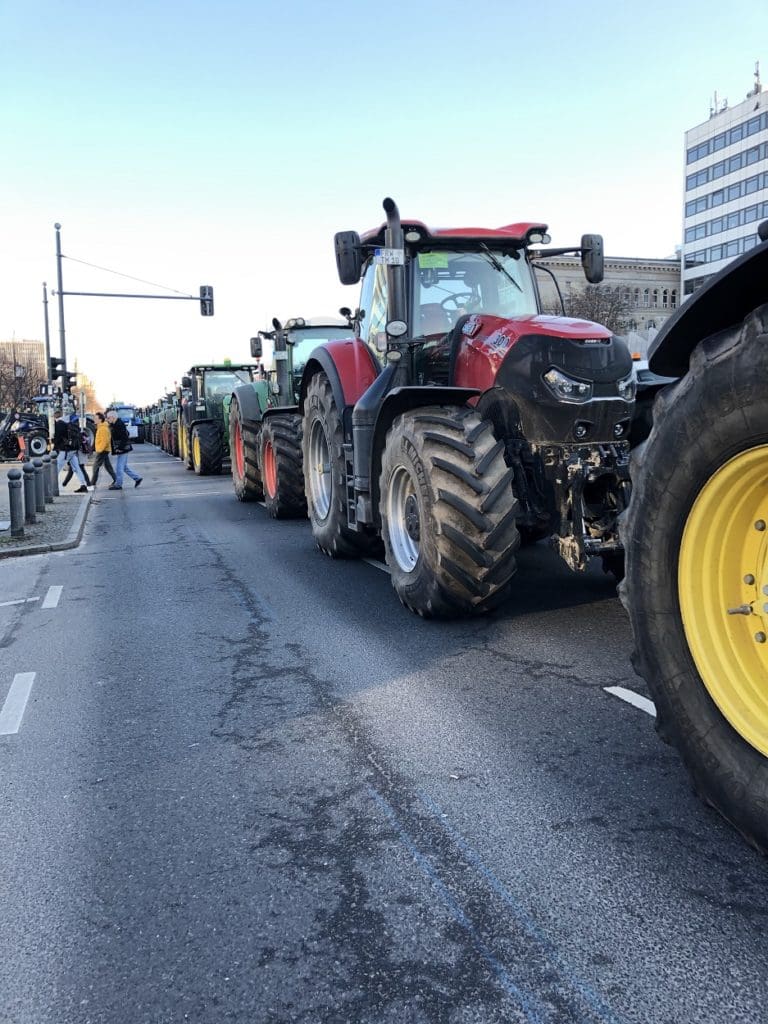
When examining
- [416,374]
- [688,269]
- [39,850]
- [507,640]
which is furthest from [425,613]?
[688,269]

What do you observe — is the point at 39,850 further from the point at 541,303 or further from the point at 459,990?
the point at 541,303

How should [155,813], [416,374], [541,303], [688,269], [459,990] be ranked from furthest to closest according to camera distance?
[688,269] → [541,303] → [416,374] → [155,813] → [459,990]

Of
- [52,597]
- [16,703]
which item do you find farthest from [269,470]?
[16,703]

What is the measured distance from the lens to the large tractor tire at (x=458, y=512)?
5.39m

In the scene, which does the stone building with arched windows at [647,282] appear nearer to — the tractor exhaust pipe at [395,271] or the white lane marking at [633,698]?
the tractor exhaust pipe at [395,271]

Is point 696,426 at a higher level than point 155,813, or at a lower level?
higher

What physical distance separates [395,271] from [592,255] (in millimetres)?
1695

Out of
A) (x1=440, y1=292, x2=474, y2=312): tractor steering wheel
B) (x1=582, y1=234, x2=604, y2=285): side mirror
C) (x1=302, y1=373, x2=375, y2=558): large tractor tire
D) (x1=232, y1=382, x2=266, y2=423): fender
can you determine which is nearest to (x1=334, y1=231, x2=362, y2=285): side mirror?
(x1=440, y1=292, x2=474, y2=312): tractor steering wheel

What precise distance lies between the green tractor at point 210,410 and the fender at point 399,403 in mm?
14762

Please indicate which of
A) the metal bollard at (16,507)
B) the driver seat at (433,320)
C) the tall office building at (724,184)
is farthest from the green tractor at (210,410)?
the tall office building at (724,184)

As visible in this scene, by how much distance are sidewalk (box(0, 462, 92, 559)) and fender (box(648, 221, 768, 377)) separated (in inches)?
356

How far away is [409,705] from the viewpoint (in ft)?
14.5

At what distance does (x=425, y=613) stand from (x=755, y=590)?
3320 mm

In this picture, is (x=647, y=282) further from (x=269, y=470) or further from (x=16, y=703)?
(x=16, y=703)
